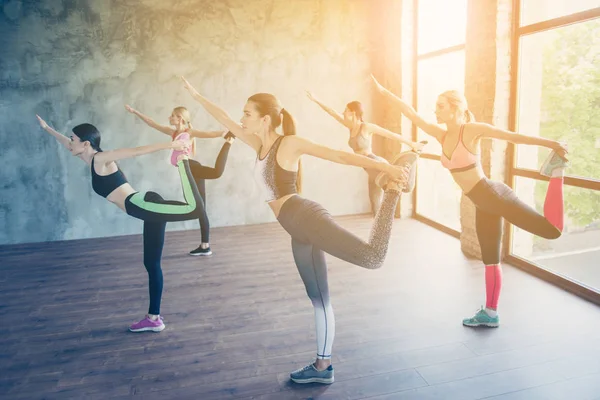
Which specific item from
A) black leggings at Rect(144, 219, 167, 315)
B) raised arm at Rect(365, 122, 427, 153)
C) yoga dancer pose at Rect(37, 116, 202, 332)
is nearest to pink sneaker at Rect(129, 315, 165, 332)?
yoga dancer pose at Rect(37, 116, 202, 332)

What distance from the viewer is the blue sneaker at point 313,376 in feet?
8.47

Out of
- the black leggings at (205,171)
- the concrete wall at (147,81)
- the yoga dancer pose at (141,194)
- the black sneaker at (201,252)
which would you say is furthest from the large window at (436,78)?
the yoga dancer pose at (141,194)

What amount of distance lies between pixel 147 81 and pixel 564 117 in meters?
4.79

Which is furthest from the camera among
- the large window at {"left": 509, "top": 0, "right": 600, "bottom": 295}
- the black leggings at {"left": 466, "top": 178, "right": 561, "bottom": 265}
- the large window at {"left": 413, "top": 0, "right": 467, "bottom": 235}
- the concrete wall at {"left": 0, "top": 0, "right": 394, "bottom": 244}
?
the concrete wall at {"left": 0, "top": 0, "right": 394, "bottom": 244}

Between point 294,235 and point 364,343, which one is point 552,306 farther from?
point 294,235

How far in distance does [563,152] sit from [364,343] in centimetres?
163

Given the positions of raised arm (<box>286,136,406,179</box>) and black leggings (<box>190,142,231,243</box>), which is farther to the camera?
black leggings (<box>190,142,231,243</box>)

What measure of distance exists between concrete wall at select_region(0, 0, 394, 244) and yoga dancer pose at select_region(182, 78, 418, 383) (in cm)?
399

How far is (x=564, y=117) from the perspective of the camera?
4105 mm

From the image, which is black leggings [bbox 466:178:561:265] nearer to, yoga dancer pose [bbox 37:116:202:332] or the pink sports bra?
the pink sports bra

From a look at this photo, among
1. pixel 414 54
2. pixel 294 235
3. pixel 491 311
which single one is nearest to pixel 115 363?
pixel 294 235

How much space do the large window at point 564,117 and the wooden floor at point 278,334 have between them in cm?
48

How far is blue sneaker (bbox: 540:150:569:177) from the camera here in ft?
8.70

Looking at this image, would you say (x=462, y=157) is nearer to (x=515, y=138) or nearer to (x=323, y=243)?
(x=515, y=138)
